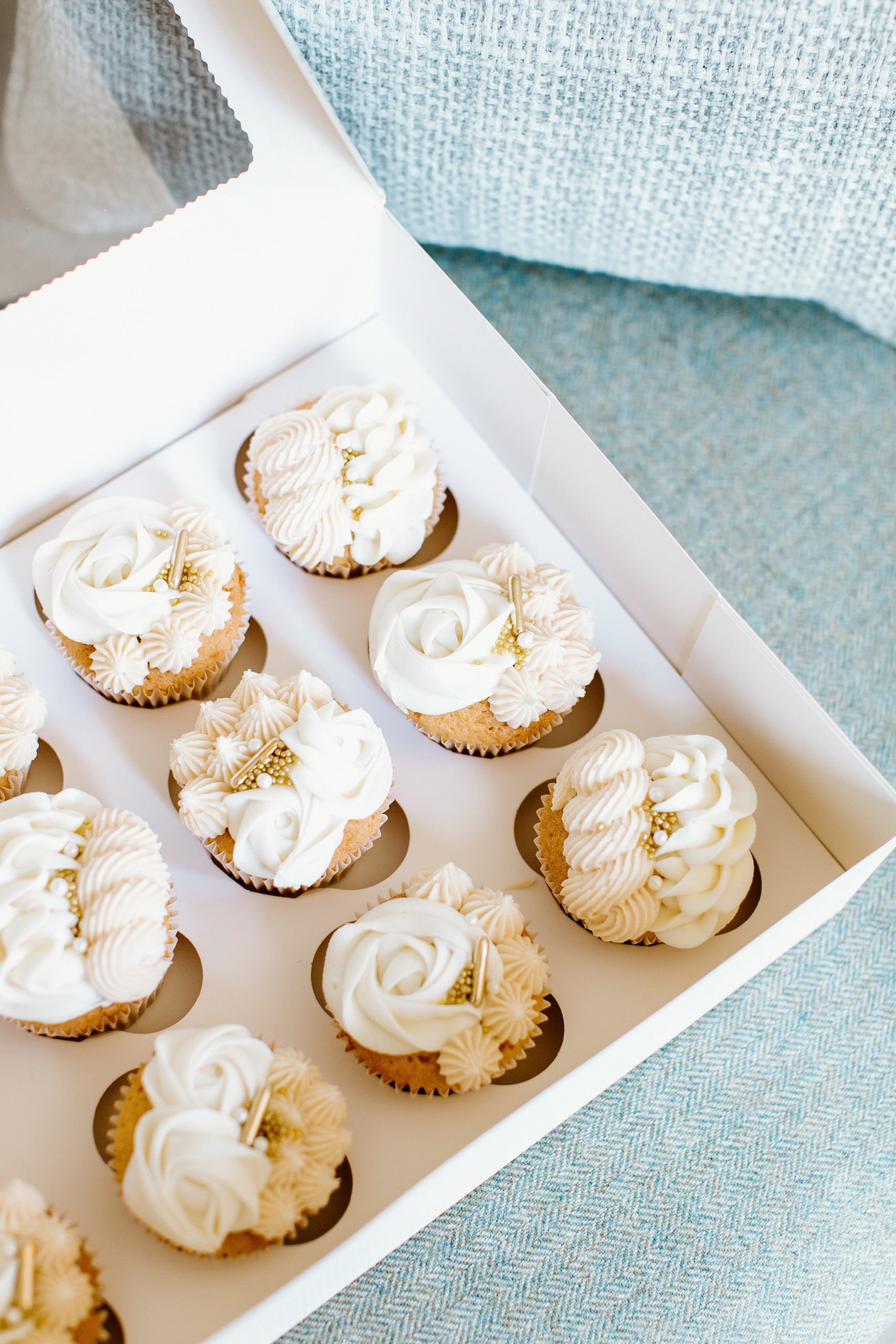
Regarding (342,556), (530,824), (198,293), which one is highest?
(198,293)

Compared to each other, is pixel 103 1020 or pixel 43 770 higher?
pixel 43 770

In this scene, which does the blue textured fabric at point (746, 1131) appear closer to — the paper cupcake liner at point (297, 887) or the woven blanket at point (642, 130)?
the woven blanket at point (642, 130)

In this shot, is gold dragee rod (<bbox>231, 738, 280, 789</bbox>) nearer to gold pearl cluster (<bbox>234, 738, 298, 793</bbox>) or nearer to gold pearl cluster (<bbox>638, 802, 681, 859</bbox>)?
gold pearl cluster (<bbox>234, 738, 298, 793</bbox>)

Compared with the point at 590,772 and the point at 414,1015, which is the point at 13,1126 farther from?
the point at 590,772

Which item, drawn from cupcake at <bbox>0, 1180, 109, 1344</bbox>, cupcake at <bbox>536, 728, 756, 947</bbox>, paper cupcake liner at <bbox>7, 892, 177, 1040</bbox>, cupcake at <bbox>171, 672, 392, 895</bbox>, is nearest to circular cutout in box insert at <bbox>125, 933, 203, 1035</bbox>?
paper cupcake liner at <bbox>7, 892, 177, 1040</bbox>

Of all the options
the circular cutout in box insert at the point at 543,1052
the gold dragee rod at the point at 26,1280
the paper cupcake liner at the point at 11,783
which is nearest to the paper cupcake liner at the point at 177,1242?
the gold dragee rod at the point at 26,1280

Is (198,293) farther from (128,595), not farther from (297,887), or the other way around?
(297,887)

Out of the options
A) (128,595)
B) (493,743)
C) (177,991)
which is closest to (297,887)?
(177,991)
